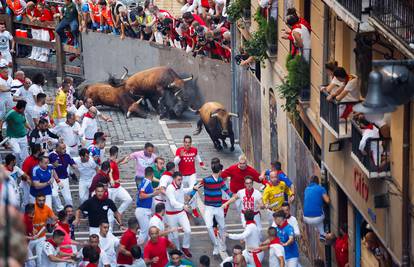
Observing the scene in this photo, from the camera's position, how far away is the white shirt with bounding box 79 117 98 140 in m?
23.7

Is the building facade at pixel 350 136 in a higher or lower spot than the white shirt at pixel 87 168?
higher

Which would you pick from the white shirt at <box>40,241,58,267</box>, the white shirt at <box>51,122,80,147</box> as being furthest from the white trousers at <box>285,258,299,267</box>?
the white shirt at <box>51,122,80,147</box>

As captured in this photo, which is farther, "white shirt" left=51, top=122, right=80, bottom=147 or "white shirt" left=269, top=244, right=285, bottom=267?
"white shirt" left=51, top=122, right=80, bottom=147

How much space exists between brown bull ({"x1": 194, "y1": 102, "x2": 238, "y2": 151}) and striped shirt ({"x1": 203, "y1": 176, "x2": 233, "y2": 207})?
8081mm

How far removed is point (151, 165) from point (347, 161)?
545 centimetres

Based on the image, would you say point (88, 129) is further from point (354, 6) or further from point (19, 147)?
point (354, 6)

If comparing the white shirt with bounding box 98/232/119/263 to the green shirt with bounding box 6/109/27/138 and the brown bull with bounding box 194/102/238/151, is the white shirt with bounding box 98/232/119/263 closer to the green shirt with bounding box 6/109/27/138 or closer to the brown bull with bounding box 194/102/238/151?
the green shirt with bounding box 6/109/27/138

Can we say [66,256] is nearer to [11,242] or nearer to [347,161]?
[347,161]

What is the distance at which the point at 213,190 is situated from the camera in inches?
769

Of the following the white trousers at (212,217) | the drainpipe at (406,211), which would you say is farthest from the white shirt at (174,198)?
the drainpipe at (406,211)

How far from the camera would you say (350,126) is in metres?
16.4

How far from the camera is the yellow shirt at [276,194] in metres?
19.2

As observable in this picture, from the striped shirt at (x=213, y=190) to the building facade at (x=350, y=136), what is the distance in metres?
1.71

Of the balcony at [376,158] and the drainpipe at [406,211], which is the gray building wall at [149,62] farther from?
the drainpipe at [406,211]
